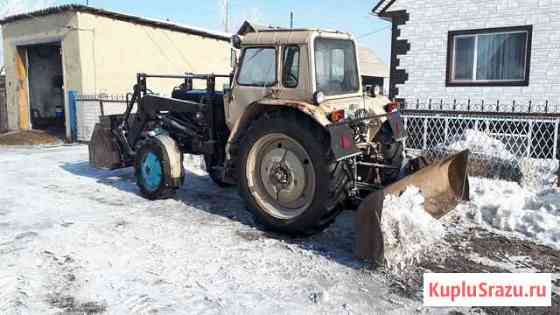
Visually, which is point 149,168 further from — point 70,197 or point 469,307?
point 469,307

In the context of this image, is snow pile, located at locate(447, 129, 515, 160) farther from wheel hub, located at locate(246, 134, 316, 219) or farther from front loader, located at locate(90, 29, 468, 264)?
wheel hub, located at locate(246, 134, 316, 219)

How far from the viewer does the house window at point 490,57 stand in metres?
9.04

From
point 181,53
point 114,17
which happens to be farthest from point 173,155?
point 181,53

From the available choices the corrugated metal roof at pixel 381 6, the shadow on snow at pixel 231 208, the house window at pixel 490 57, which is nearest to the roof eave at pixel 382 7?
the corrugated metal roof at pixel 381 6

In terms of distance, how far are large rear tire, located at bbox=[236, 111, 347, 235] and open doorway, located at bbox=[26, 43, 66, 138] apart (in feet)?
40.8

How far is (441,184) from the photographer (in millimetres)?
5129

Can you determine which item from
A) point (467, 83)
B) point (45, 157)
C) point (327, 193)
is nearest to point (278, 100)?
point (327, 193)

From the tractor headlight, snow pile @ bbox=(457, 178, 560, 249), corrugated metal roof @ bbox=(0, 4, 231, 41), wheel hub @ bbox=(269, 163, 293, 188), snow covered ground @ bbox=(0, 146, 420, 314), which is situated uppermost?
corrugated metal roof @ bbox=(0, 4, 231, 41)

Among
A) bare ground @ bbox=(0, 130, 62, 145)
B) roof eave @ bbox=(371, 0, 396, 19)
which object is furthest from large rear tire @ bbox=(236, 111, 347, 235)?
bare ground @ bbox=(0, 130, 62, 145)

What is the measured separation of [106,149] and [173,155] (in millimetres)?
1778

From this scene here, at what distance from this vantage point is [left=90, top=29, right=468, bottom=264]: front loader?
4.59 metres

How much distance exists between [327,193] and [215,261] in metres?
1.25

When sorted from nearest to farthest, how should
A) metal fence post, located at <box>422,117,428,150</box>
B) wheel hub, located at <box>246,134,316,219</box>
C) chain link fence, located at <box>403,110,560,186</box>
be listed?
1. wheel hub, located at <box>246,134,316,219</box>
2. chain link fence, located at <box>403,110,560,186</box>
3. metal fence post, located at <box>422,117,428,150</box>

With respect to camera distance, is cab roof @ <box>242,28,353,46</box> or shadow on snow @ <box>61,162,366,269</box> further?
cab roof @ <box>242,28,353,46</box>
